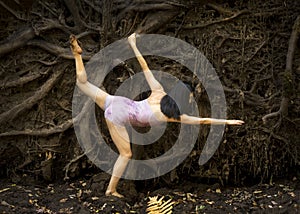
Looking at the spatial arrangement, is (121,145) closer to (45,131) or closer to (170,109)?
(170,109)

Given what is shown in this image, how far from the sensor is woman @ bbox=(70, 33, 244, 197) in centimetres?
462

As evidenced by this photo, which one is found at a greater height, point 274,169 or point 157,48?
point 157,48

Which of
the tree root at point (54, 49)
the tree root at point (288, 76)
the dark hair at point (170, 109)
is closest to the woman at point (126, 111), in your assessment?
the dark hair at point (170, 109)

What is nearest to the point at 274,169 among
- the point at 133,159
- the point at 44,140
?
the point at 133,159

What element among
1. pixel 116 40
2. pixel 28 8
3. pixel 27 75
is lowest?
pixel 27 75

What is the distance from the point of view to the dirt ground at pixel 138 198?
502 centimetres

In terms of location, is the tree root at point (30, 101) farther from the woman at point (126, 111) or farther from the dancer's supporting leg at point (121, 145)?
the dancer's supporting leg at point (121, 145)

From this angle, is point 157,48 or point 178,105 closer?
point 178,105

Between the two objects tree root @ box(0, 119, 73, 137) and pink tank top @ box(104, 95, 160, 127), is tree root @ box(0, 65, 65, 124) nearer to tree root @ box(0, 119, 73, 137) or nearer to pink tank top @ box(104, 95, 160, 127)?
tree root @ box(0, 119, 73, 137)

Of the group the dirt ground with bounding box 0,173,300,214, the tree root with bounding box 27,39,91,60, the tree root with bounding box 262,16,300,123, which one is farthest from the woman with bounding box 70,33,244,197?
the tree root with bounding box 262,16,300,123

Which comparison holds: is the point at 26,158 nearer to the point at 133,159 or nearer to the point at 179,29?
the point at 133,159

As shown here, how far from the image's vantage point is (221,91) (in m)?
5.84

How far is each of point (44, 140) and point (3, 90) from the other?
0.74m

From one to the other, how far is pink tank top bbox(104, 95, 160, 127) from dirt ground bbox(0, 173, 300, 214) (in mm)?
821
